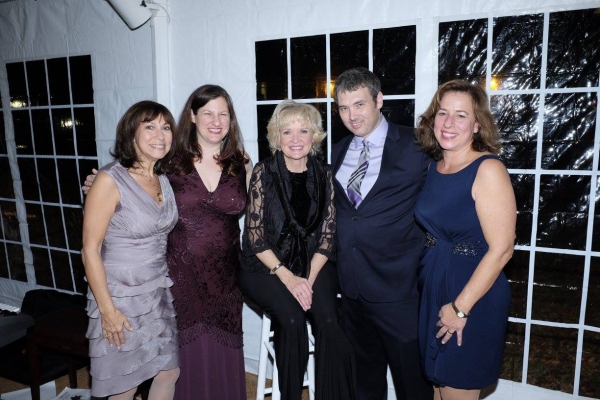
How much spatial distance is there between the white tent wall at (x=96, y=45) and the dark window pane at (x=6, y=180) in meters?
0.75

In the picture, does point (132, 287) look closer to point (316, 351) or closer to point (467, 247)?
point (316, 351)

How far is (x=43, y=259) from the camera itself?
4105 millimetres

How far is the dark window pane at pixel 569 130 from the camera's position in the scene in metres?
2.24

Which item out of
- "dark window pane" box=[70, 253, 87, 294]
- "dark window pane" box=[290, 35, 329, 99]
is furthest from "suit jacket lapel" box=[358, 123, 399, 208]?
"dark window pane" box=[70, 253, 87, 294]

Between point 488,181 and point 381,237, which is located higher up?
point 488,181

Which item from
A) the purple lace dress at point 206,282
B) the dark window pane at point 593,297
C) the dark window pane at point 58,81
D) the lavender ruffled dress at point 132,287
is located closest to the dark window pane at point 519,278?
the dark window pane at point 593,297

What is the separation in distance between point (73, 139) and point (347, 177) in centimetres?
271

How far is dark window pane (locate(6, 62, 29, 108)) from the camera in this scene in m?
3.90

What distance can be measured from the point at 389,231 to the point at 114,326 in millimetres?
1330

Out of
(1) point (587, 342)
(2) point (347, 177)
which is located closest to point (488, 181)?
(2) point (347, 177)

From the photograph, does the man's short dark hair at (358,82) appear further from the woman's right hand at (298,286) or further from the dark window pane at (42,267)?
the dark window pane at (42,267)

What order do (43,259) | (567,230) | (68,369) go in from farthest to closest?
1. (43,259)
2. (68,369)
3. (567,230)

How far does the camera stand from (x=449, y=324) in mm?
1752

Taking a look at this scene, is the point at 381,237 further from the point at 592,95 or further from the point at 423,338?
the point at 592,95
